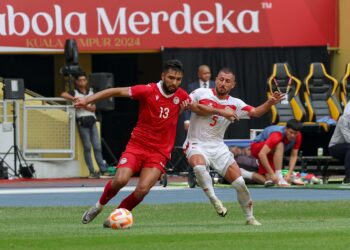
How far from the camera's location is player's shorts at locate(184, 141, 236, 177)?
718 inches

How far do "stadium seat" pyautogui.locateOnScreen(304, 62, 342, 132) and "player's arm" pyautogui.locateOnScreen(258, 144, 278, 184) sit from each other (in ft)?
17.2

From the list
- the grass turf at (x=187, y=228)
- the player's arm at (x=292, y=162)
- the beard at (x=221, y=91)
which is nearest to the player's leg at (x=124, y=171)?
the grass turf at (x=187, y=228)

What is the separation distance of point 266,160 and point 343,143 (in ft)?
7.09

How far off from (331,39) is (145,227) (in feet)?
56.8

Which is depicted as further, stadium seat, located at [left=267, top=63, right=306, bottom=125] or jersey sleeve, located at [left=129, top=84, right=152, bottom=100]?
stadium seat, located at [left=267, top=63, right=306, bottom=125]

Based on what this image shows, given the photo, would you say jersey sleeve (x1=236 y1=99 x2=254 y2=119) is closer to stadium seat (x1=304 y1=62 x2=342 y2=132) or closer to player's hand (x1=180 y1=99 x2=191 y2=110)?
player's hand (x1=180 y1=99 x2=191 y2=110)

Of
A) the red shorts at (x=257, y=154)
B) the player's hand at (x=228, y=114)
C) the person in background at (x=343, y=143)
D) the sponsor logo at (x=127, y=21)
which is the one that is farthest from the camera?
the sponsor logo at (x=127, y=21)

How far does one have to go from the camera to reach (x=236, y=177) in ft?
58.0

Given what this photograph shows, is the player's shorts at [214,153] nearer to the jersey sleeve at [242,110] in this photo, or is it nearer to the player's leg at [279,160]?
the jersey sleeve at [242,110]

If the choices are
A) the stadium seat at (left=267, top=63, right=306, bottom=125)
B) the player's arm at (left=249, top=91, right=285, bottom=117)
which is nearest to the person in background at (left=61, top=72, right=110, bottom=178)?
the stadium seat at (left=267, top=63, right=306, bottom=125)

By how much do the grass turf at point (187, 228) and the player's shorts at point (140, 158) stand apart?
724 mm

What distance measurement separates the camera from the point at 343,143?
1078 inches

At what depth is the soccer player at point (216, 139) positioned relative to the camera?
1789 centimetres

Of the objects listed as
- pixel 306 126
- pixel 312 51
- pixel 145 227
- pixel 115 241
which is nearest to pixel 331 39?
pixel 312 51
